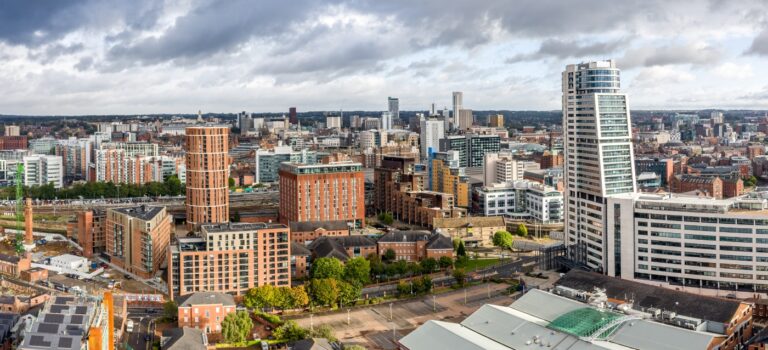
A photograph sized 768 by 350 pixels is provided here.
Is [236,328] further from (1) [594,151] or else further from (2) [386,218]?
(2) [386,218]

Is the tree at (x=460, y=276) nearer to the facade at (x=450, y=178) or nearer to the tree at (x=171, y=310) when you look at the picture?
the tree at (x=171, y=310)

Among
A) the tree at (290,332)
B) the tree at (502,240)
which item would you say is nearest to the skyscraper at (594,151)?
the tree at (502,240)

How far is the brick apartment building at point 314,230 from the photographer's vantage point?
7181 centimetres

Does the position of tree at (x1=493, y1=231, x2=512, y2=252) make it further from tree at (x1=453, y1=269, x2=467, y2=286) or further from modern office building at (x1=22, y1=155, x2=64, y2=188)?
modern office building at (x1=22, y1=155, x2=64, y2=188)

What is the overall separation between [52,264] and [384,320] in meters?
31.6

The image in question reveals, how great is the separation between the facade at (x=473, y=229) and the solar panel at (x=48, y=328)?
42775mm

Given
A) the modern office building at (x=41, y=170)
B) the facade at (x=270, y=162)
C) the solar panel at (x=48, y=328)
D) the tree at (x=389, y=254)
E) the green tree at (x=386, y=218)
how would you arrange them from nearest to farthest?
the solar panel at (x=48, y=328) < the tree at (x=389, y=254) < the green tree at (x=386, y=218) < the modern office building at (x=41, y=170) < the facade at (x=270, y=162)

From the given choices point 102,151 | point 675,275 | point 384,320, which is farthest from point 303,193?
point 102,151

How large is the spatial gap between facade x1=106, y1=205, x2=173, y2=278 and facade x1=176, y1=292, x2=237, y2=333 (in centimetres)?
1523

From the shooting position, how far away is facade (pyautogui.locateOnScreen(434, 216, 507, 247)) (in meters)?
74.8

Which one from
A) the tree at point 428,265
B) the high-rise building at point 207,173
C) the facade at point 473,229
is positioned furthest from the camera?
the high-rise building at point 207,173

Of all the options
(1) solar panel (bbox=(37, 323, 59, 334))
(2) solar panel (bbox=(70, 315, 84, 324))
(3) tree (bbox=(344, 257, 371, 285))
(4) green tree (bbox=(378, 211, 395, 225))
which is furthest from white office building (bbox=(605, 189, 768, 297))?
(4) green tree (bbox=(378, 211, 395, 225))

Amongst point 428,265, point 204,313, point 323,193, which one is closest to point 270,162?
point 323,193

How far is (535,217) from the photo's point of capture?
84562mm
